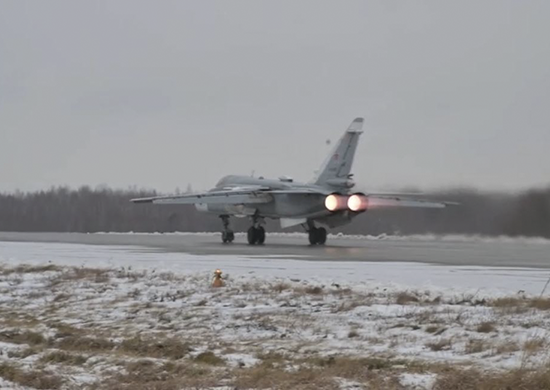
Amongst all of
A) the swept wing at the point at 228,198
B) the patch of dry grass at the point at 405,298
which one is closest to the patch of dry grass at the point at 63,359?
the patch of dry grass at the point at 405,298

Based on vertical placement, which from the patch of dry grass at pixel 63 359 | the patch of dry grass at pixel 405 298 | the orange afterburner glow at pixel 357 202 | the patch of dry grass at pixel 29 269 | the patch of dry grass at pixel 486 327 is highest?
the orange afterburner glow at pixel 357 202

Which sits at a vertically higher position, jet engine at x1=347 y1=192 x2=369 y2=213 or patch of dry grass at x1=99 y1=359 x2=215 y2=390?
jet engine at x1=347 y1=192 x2=369 y2=213

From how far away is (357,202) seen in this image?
34125 millimetres

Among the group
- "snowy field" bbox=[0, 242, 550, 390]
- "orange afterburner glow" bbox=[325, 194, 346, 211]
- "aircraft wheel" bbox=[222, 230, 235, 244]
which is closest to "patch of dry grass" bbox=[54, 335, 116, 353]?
"snowy field" bbox=[0, 242, 550, 390]

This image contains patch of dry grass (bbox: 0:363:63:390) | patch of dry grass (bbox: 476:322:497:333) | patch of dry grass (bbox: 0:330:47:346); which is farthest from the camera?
patch of dry grass (bbox: 0:330:47:346)

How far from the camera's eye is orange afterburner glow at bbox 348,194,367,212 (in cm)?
3403

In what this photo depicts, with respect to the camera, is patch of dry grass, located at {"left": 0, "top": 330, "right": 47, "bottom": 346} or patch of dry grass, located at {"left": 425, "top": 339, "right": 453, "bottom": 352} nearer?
patch of dry grass, located at {"left": 425, "top": 339, "right": 453, "bottom": 352}

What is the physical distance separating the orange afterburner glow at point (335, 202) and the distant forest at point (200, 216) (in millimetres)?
4309

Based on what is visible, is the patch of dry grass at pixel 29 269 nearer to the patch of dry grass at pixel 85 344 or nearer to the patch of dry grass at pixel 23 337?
the patch of dry grass at pixel 23 337

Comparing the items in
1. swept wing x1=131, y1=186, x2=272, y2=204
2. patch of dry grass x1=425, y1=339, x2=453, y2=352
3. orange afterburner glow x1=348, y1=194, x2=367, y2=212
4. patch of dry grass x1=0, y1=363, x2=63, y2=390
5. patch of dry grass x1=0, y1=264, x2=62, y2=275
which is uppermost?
swept wing x1=131, y1=186, x2=272, y2=204

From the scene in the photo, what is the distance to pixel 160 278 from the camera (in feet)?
61.5

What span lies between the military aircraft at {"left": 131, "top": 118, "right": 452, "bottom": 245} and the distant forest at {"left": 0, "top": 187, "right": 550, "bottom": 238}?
9.60 feet

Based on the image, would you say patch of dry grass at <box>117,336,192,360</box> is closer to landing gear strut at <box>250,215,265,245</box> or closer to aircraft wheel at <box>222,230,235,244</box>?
landing gear strut at <box>250,215,265,245</box>

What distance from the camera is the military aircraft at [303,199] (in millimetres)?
35312
